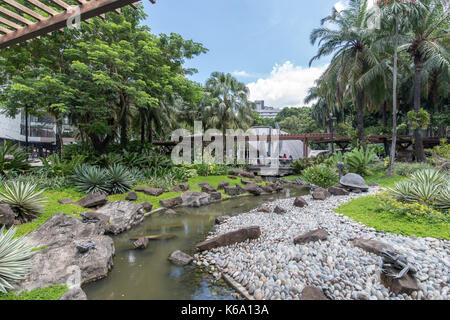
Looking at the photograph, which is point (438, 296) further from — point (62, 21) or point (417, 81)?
point (417, 81)

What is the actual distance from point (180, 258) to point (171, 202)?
16.7ft

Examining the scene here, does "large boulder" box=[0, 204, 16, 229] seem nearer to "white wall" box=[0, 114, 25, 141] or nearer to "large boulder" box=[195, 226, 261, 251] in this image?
"large boulder" box=[195, 226, 261, 251]

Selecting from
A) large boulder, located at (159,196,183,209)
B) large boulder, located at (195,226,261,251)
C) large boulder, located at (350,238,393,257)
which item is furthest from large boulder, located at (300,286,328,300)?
large boulder, located at (159,196,183,209)

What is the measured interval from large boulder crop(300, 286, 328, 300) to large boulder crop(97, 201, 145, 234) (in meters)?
5.23

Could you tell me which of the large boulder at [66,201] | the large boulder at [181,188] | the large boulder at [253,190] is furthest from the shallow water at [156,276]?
the large boulder at [253,190]

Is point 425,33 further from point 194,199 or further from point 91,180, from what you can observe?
point 91,180

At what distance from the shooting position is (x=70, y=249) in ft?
14.0

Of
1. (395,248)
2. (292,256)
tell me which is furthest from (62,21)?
(395,248)

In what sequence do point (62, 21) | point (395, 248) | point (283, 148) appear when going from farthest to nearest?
1. point (283, 148)
2. point (395, 248)
3. point (62, 21)

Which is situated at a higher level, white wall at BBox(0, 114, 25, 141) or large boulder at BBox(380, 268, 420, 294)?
white wall at BBox(0, 114, 25, 141)

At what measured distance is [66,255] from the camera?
162 inches

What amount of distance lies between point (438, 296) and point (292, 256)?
1.96 metres

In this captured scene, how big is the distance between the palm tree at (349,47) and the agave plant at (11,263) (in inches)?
704

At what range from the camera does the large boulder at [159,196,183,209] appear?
9414mm
